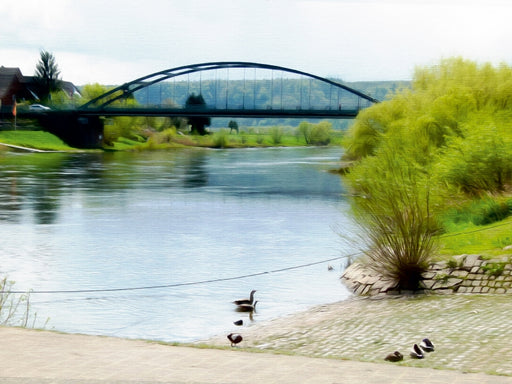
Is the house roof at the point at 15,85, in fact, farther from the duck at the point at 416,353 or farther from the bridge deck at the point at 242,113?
the duck at the point at 416,353

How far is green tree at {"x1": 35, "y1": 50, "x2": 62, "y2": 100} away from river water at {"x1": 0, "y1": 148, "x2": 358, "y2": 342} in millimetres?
83840

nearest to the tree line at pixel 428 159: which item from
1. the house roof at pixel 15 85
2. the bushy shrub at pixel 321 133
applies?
the house roof at pixel 15 85

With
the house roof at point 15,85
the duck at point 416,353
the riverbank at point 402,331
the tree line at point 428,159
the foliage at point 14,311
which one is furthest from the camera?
the house roof at point 15,85

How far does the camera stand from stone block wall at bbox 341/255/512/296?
46.0ft

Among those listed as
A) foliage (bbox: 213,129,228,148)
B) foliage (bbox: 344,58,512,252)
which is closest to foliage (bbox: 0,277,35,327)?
foliage (bbox: 344,58,512,252)

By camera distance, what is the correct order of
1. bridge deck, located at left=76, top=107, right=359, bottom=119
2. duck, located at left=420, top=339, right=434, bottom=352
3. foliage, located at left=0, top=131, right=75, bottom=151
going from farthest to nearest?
foliage, located at left=0, top=131, right=75, bottom=151, bridge deck, located at left=76, top=107, right=359, bottom=119, duck, located at left=420, top=339, right=434, bottom=352

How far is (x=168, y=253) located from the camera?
69.5 ft

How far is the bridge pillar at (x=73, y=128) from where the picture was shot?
97938 mm

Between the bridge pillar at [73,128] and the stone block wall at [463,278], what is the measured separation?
86135mm

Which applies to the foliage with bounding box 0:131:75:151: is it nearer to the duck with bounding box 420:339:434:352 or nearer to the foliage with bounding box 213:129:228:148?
the foliage with bounding box 213:129:228:148

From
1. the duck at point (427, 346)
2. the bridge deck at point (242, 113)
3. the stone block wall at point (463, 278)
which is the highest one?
the bridge deck at point (242, 113)

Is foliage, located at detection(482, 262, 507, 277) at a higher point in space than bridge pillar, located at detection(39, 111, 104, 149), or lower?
higher

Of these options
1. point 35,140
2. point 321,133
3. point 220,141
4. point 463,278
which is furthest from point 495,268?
point 321,133

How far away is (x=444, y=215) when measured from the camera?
21812 mm
